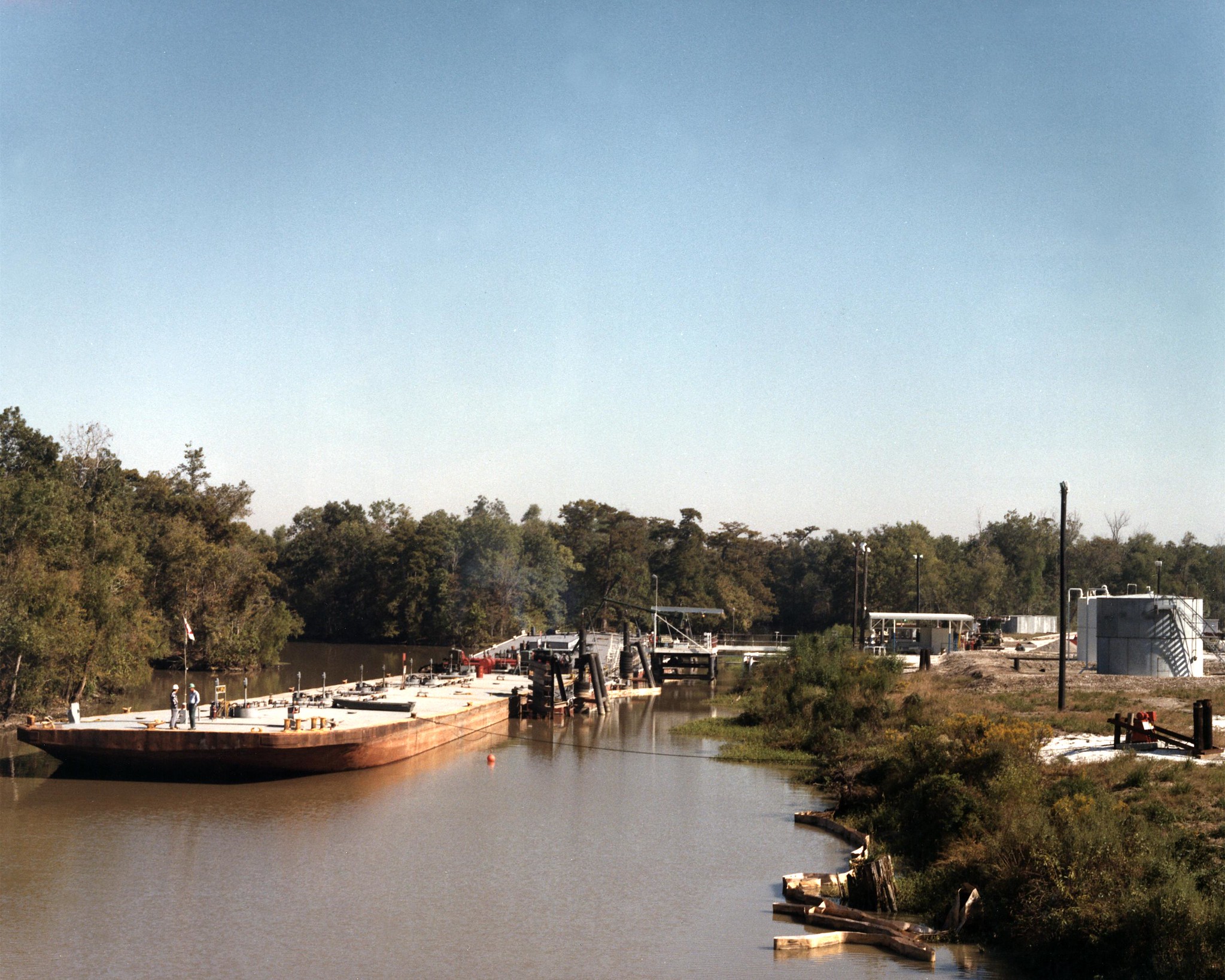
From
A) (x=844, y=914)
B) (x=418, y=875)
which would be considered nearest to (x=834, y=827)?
(x=844, y=914)

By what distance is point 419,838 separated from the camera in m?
27.5

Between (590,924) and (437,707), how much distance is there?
24.9m

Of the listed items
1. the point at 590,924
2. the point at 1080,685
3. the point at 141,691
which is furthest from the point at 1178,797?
the point at 141,691

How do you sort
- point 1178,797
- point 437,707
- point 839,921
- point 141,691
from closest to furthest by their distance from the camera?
point 839,921 < point 1178,797 < point 437,707 < point 141,691

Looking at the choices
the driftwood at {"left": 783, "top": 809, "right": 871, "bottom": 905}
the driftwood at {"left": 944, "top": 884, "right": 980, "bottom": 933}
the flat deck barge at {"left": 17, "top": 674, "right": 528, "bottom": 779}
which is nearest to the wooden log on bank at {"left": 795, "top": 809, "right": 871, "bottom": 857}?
the driftwood at {"left": 783, "top": 809, "right": 871, "bottom": 905}

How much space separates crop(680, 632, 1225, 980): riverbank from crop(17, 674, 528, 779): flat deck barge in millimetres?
11907

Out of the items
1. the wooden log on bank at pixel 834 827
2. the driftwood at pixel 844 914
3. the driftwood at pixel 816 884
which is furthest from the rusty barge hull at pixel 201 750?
the driftwood at pixel 844 914

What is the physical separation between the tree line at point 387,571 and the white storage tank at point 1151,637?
2480 cm

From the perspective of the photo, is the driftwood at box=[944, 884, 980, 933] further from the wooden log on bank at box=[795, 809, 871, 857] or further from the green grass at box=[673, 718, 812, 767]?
the green grass at box=[673, 718, 812, 767]

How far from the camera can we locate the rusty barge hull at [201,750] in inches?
1277

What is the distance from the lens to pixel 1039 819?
20031mm

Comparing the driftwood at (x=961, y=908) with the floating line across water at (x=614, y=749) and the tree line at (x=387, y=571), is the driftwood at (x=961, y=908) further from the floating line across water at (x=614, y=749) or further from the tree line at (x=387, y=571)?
the tree line at (x=387, y=571)

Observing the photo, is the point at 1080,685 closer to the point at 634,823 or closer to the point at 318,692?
the point at 634,823

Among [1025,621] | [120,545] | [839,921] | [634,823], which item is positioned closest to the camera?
[839,921]
